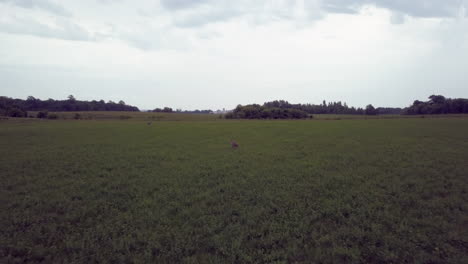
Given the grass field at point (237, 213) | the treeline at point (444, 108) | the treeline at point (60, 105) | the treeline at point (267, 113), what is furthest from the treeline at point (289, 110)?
the grass field at point (237, 213)

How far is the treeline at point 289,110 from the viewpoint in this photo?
113625 mm

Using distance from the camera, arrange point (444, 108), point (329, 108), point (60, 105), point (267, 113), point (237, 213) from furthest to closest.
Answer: point (329, 108) → point (60, 105) → point (267, 113) → point (444, 108) → point (237, 213)

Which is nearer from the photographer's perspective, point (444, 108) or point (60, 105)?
→ point (444, 108)

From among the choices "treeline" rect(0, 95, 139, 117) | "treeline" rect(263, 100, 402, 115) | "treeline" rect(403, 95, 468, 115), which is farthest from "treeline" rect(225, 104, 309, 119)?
"treeline" rect(0, 95, 139, 117)

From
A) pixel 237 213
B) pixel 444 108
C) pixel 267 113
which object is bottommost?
pixel 237 213

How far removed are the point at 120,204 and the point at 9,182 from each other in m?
6.76

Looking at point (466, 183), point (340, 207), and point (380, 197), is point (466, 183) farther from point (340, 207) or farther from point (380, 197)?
point (340, 207)

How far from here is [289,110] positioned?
376 ft

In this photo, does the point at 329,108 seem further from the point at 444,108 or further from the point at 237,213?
the point at 237,213

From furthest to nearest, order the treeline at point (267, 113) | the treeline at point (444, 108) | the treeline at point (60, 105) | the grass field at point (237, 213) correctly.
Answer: the treeline at point (60, 105) < the treeline at point (267, 113) < the treeline at point (444, 108) < the grass field at point (237, 213)

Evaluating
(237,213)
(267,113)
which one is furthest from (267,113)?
(237,213)

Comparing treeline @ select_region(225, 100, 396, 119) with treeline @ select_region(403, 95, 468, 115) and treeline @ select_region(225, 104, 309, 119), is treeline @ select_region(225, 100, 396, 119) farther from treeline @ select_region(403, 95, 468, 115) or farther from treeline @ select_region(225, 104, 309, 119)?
treeline @ select_region(403, 95, 468, 115)

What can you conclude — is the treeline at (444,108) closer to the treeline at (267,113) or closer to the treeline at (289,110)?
the treeline at (289,110)

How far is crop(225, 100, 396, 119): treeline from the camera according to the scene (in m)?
114
